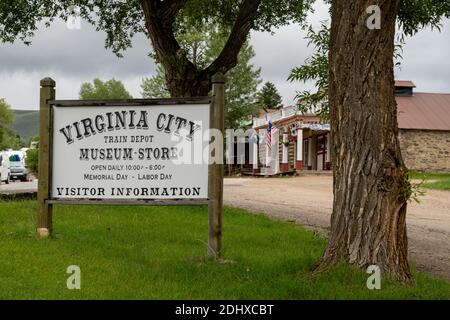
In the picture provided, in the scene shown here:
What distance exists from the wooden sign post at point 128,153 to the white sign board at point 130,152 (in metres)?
0.01

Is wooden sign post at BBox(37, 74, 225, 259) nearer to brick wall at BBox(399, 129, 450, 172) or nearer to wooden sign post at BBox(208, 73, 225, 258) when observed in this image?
wooden sign post at BBox(208, 73, 225, 258)

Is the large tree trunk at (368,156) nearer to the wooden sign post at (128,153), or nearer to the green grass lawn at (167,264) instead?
the green grass lawn at (167,264)

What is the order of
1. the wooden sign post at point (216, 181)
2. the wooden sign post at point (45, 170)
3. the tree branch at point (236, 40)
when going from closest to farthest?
the wooden sign post at point (216, 181) → the wooden sign post at point (45, 170) → the tree branch at point (236, 40)

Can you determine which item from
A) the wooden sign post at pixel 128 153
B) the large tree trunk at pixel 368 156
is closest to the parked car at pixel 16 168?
the wooden sign post at pixel 128 153

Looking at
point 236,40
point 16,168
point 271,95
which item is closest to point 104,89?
point 271,95

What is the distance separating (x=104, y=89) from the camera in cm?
8794

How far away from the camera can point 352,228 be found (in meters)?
6.08

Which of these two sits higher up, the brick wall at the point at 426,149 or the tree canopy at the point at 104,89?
the tree canopy at the point at 104,89

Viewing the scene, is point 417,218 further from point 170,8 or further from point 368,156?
point 368,156

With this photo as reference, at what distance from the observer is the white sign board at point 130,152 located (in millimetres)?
7863

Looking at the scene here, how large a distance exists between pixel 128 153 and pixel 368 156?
11.2ft
